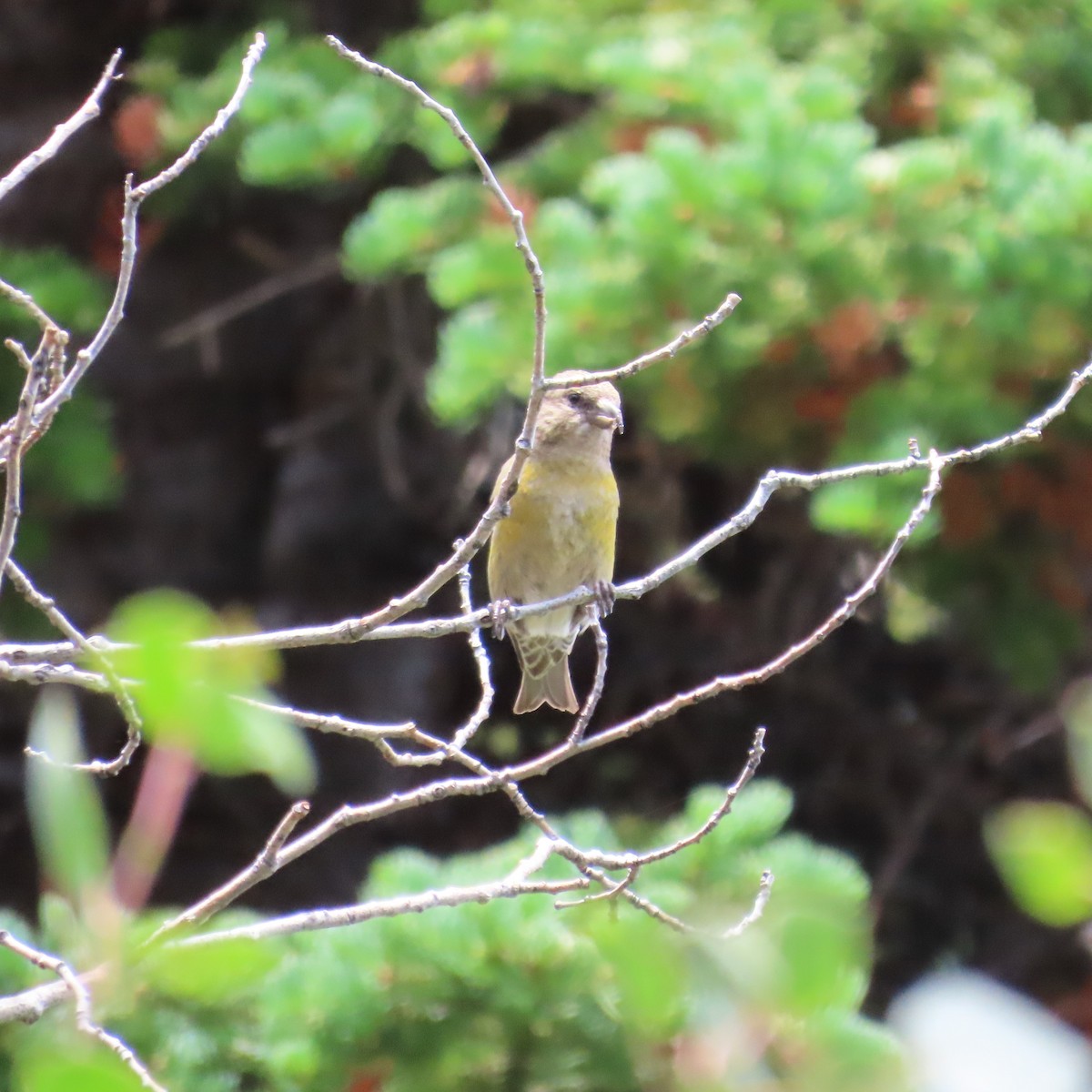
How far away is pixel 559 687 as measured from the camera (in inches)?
180

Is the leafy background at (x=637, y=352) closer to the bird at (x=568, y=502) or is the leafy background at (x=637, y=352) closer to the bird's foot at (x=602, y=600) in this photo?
the bird at (x=568, y=502)

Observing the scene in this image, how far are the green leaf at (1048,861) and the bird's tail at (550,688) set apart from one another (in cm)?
371

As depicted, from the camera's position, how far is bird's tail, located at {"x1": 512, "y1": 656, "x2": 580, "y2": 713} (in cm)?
455

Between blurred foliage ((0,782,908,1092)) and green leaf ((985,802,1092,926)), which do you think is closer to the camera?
green leaf ((985,802,1092,926))

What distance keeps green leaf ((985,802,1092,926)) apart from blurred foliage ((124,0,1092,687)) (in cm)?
288

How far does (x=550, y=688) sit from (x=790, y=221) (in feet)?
4.65

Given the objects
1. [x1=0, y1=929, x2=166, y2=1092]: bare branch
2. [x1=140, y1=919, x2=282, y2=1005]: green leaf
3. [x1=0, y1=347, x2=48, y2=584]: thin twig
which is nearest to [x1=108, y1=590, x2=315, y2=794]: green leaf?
[x1=140, y1=919, x2=282, y2=1005]: green leaf

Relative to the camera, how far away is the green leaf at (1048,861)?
80cm

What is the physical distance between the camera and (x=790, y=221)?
3.94 meters

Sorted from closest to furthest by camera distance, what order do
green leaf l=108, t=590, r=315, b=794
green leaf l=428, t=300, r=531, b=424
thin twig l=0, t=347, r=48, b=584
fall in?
green leaf l=108, t=590, r=315, b=794
thin twig l=0, t=347, r=48, b=584
green leaf l=428, t=300, r=531, b=424

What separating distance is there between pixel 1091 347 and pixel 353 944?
2.17 m

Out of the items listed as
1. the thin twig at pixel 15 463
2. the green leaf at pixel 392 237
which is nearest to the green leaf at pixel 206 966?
the thin twig at pixel 15 463

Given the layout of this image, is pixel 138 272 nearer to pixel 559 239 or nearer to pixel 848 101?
pixel 559 239

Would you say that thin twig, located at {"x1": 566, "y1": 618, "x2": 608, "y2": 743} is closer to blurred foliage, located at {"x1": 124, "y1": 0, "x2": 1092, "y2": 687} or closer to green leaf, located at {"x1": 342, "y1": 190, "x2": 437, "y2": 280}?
blurred foliage, located at {"x1": 124, "y1": 0, "x2": 1092, "y2": 687}
